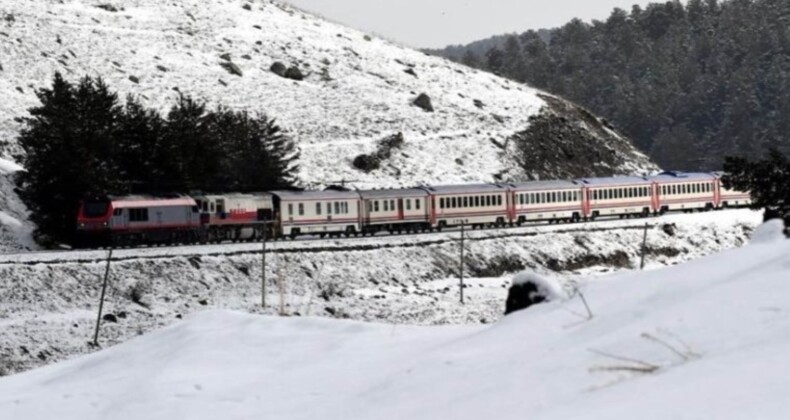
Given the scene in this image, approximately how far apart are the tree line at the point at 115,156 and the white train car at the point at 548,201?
1502 centimetres

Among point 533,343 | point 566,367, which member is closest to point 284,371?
point 533,343

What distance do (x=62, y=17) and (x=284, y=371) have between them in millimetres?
106848

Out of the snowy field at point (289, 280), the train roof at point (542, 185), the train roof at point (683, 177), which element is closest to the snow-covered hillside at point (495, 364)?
the snowy field at point (289, 280)

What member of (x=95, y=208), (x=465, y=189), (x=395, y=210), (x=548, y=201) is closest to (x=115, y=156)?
(x=95, y=208)

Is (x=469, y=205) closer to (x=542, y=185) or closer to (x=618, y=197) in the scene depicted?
(x=542, y=185)

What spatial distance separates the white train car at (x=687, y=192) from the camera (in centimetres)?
8075

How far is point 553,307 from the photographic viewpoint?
12.0 m

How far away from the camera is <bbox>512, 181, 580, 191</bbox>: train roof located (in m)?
74.0

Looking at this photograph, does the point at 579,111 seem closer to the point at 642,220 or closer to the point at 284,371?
the point at 642,220

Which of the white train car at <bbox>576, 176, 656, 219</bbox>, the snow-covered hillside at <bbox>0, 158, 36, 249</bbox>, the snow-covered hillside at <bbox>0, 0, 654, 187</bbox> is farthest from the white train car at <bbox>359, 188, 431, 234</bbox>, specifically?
the snow-covered hillside at <bbox>0, 0, 654, 187</bbox>

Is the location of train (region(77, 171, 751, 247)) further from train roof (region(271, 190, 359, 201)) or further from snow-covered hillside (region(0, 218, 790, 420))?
snow-covered hillside (region(0, 218, 790, 420))

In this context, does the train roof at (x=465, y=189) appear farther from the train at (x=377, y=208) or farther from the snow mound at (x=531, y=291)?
the snow mound at (x=531, y=291)

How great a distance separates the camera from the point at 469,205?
7088cm

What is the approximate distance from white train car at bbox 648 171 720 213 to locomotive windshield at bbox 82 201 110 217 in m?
39.8
